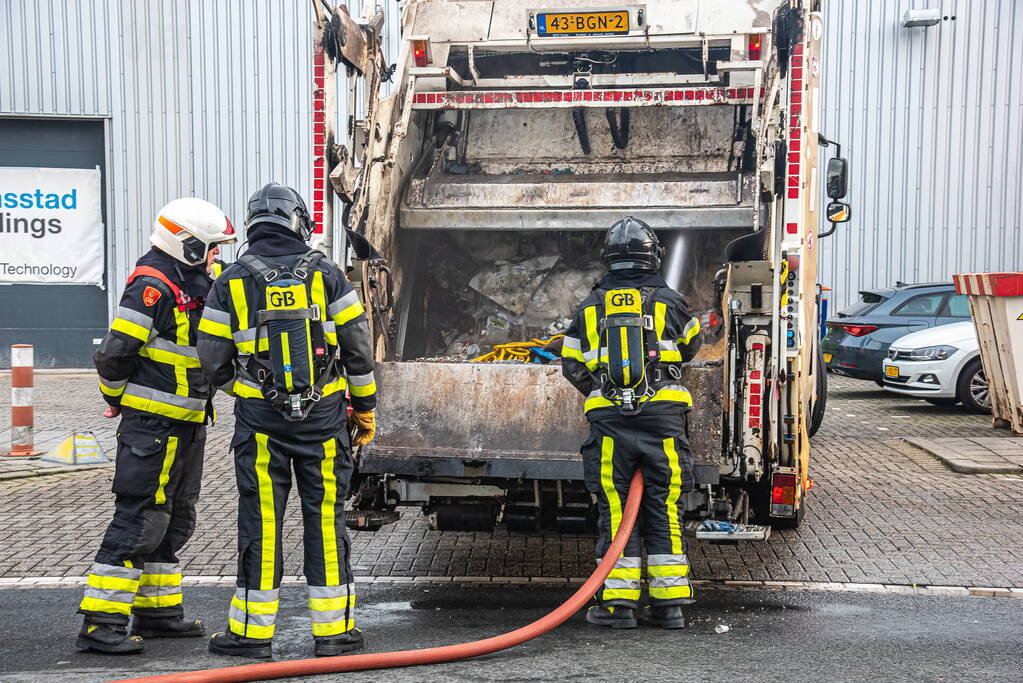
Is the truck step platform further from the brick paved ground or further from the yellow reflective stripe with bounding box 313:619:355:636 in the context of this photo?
the yellow reflective stripe with bounding box 313:619:355:636

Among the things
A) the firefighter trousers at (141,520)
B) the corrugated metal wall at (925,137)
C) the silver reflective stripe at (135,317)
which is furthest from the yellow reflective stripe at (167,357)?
the corrugated metal wall at (925,137)

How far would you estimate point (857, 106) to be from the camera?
15555mm

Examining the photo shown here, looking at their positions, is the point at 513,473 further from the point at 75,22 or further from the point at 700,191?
the point at 75,22

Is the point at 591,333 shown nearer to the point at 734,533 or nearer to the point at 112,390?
the point at 734,533

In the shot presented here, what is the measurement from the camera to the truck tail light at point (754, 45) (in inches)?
257

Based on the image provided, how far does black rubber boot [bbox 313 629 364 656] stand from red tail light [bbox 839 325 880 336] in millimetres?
9661

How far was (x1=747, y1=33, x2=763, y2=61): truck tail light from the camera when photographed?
654 cm

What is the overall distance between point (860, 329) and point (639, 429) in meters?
8.81

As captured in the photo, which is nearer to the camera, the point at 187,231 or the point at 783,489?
the point at 187,231

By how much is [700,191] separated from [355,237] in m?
1.93

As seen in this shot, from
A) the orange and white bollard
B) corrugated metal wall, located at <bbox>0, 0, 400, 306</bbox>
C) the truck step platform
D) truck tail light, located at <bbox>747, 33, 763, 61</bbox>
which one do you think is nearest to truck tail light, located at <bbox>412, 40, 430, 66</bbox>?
truck tail light, located at <bbox>747, 33, 763, 61</bbox>

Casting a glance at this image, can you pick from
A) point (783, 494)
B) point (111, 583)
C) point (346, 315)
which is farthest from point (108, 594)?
point (783, 494)

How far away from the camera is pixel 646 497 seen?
4773 millimetres

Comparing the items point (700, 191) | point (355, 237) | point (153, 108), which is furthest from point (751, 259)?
point (153, 108)
